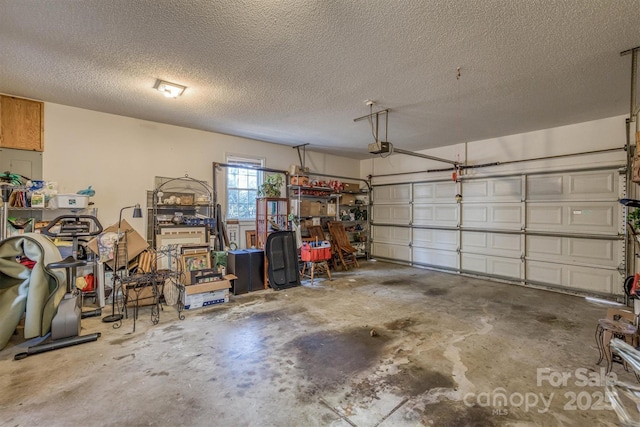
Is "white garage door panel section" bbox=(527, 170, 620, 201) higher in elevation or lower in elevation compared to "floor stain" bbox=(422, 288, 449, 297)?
higher

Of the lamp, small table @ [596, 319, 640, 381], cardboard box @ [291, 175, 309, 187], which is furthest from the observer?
cardboard box @ [291, 175, 309, 187]

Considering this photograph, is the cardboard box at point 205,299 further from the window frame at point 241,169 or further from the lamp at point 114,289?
the window frame at point 241,169

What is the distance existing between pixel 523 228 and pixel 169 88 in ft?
21.0

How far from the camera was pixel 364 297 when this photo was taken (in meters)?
4.80

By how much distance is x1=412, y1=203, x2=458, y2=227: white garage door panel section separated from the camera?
6680 millimetres

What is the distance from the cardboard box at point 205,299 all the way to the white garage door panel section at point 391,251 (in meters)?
4.85

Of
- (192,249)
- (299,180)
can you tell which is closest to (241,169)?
(299,180)

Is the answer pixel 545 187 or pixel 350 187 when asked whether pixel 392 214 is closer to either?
pixel 350 187

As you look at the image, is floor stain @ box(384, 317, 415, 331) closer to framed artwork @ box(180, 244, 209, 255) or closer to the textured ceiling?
the textured ceiling

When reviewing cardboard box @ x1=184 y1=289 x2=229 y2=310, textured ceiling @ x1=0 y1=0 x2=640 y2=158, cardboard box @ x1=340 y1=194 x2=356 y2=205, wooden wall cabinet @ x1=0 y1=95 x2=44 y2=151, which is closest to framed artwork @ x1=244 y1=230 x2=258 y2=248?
cardboard box @ x1=184 y1=289 x2=229 y2=310

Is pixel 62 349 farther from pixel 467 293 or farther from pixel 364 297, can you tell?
pixel 467 293

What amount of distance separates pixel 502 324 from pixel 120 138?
6.33 meters

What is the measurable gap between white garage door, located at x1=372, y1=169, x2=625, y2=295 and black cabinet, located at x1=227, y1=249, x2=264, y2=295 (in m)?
4.09

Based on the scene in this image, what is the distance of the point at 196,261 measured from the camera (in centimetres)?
492
